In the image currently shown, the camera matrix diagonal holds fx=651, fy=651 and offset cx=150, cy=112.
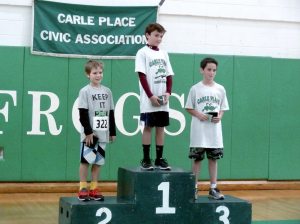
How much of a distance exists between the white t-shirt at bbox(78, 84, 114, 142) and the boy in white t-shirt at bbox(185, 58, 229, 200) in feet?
3.29

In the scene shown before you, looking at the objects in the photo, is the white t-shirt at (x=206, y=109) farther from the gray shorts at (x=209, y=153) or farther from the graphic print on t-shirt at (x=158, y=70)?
the graphic print on t-shirt at (x=158, y=70)

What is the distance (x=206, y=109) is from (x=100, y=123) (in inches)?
48.0

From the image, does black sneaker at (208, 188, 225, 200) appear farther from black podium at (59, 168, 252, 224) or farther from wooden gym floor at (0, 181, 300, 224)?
wooden gym floor at (0, 181, 300, 224)

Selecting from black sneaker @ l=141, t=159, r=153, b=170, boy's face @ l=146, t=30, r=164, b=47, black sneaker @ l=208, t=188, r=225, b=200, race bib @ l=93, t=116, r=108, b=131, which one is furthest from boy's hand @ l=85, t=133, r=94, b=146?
black sneaker @ l=208, t=188, r=225, b=200

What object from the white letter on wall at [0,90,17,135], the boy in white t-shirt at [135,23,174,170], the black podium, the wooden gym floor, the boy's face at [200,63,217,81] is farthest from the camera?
the white letter on wall at [0,90,17,135]

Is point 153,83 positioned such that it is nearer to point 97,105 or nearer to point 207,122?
point 97,105

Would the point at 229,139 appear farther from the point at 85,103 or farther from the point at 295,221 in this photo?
the point at 85,103

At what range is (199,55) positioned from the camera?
10148 millimetres

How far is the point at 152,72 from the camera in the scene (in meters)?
6.51

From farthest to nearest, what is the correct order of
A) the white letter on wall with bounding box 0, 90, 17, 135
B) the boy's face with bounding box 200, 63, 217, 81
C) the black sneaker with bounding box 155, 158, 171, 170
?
the white letter on wall with bounding box 0, 90, 17, 135
the boy's face with bounding box 200, 63, 217, 81
the black sneaker with bounding box 155, 158, 171, 170

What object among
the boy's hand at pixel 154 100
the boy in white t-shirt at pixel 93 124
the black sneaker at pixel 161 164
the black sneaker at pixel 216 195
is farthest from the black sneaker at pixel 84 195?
the black sneaker at pixel 216 195

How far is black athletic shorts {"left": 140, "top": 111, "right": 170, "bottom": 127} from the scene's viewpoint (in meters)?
6.52

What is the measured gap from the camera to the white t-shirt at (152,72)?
650 cm

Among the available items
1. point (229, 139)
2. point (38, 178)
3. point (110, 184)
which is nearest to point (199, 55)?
point (229, 139)
